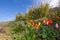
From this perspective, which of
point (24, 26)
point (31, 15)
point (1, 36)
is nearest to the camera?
point (1, 36)

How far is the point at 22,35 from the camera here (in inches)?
291

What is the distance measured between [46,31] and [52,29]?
0.74ft

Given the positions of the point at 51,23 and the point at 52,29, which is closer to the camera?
the point at 52,29

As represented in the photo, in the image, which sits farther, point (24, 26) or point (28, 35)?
point (24, 26)

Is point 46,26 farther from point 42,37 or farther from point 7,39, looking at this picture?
point 7,39

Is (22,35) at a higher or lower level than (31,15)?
lower

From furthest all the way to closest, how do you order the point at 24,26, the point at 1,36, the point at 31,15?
the point at 31,15 < the point at 24,26 < the point at 1,36

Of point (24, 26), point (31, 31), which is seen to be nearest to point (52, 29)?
point (31, 31)

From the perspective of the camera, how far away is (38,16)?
37.0 feet

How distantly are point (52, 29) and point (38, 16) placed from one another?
3.90 meters

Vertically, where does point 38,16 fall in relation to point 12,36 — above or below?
above

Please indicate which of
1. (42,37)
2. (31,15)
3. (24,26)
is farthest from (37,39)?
(31,15)

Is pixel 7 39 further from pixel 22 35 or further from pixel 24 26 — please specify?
pixel 24 26

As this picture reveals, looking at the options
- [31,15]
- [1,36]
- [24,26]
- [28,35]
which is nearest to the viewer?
[28,35]
